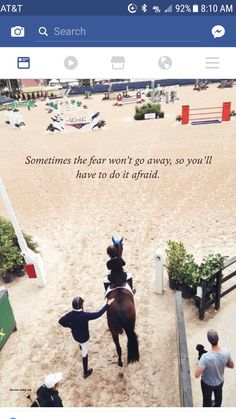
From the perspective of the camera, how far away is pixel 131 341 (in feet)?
15.2

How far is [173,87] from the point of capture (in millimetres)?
34969

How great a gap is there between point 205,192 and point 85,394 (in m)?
7.03

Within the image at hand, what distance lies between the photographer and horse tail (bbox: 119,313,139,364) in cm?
442

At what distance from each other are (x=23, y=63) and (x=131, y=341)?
11.8 feet

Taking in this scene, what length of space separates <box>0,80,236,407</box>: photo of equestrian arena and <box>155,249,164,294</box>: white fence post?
3cm

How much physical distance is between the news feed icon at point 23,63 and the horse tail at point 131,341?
3.05m

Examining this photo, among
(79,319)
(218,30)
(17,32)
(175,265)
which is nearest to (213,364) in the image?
(79,319)

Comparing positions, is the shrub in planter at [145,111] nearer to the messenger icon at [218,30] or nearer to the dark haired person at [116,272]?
the dark haired person at [116,272]

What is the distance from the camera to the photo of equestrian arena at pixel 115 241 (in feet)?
15.6

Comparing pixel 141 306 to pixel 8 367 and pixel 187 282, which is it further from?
pixel 8 367

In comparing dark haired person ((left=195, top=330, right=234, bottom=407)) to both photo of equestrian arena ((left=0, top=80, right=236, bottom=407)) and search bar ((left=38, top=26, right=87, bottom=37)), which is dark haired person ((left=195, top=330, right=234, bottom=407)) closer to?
photo of equestrian arena ((left=0, top=80, right=236, bottom=407))

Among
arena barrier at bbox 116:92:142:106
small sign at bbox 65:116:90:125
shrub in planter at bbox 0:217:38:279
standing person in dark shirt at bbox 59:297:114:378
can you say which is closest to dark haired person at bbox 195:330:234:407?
standing person in dark shirt at bbox 59:297:114:378
